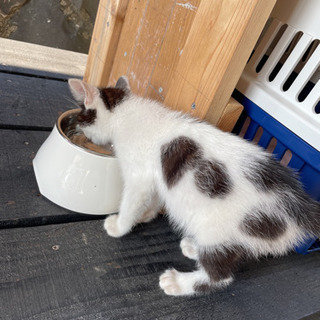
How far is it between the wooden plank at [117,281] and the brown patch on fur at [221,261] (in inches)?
3.2

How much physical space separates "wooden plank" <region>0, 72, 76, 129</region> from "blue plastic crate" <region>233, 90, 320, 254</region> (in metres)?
0.82

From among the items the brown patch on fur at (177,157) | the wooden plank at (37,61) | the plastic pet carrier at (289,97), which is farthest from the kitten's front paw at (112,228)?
the wooden plank at (37,61)

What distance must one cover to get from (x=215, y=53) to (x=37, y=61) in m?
1.30

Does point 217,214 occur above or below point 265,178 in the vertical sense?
below

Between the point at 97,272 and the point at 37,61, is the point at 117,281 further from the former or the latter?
the point at 37,61

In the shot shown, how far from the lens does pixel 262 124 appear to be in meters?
1.03

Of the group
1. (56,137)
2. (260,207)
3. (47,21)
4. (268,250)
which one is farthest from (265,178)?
(47,21)

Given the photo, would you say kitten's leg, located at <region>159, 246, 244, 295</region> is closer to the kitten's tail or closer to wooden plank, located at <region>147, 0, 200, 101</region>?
the kitten's tail

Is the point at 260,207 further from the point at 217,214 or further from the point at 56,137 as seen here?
the point at 56,137

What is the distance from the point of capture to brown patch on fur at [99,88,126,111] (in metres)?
1.07

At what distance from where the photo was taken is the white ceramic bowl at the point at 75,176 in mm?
973

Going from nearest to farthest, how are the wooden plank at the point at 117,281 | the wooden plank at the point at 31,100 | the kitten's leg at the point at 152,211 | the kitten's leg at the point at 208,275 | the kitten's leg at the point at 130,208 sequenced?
the wooden plank at the point at 117,281
the kitten's leg at the point at 208,275
the kitten's leg at the point at 130,208
the kitten's leg at the point at 152,211
the wooden plank at the point at 31,100

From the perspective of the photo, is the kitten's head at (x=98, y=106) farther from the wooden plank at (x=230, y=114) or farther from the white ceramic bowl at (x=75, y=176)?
the wooden plank at (x=230, y=114)

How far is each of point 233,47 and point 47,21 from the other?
277 cm
